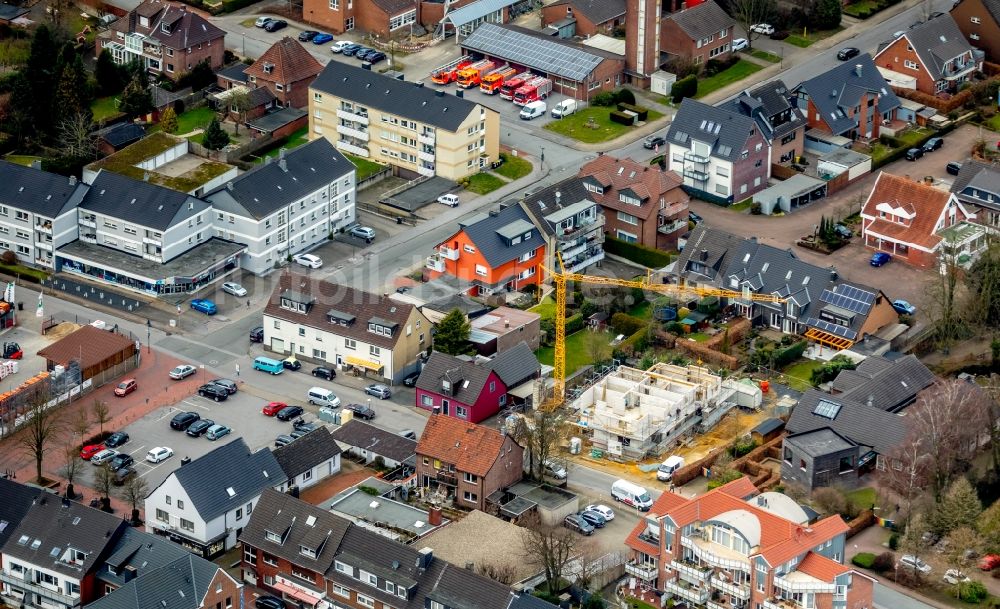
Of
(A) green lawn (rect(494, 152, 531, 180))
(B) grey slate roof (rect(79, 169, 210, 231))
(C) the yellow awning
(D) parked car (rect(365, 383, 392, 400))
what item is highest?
(B) grey slate roof (rect(79, 169, 210, 231))

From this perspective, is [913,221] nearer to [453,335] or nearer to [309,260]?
[453,335]

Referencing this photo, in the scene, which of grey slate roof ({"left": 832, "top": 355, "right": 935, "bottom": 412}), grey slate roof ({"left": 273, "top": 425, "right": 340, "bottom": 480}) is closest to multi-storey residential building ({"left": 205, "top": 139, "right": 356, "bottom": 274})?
grey slate roof ({"left": 273, "top": 425, "right": 340, "bottom": 480})

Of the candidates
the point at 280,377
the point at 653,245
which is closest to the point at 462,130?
the point at 653,245

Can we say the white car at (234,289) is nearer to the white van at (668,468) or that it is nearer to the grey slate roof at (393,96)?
the grey slate roof at (393,96)

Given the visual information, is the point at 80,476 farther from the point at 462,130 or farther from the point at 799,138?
the point at 799,138

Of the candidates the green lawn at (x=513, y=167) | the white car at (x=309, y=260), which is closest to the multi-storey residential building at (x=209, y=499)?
the white car at (x=309, y=260)

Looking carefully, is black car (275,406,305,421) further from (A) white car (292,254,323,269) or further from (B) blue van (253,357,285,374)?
(A) white car (292,254,323,269)

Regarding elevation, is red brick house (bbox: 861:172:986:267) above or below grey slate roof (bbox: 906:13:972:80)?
below
